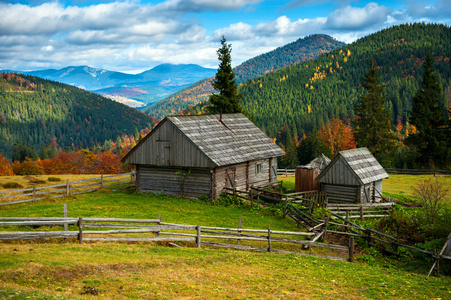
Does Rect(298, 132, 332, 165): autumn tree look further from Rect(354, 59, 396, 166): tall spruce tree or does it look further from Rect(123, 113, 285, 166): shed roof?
Rect(123, 113, 285, 166): shed roof

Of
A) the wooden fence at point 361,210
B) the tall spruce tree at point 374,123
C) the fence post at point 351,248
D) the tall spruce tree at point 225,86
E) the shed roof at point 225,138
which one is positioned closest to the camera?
the fence post at point 351,248

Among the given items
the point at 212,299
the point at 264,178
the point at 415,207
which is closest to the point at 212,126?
the point at 264,178

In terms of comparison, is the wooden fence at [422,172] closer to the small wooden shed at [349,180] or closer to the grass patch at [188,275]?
the small wooden shed at [349,180]

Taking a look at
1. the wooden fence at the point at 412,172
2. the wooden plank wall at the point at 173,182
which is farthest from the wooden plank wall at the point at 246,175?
the wooden fence at the point at 412,172

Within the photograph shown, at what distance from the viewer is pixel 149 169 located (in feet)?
104

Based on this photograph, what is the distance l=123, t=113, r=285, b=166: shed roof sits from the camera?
29781mm

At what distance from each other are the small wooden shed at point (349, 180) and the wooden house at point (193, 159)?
6.58m

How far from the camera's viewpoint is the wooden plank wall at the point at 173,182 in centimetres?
2929

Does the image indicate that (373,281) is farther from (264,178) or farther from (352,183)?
(264,178)

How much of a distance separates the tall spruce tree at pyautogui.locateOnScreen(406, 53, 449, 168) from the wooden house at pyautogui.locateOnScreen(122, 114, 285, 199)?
32.2m

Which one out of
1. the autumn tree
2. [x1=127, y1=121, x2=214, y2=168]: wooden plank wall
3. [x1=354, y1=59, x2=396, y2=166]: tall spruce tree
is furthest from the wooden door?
the autumn tree

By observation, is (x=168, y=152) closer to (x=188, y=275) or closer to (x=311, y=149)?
(x=188, y=275)

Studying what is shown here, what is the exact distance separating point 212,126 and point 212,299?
2427 cm

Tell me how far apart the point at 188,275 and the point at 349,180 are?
2023 centimetres
